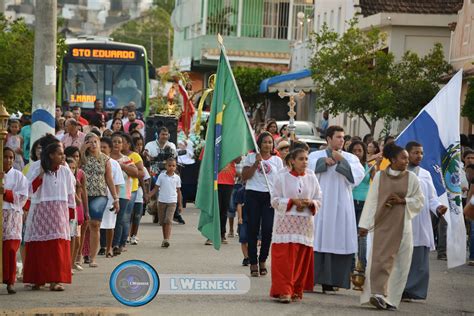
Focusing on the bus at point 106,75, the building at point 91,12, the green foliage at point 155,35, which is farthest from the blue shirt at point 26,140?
the building at point 91,12

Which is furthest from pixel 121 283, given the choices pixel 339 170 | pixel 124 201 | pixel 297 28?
pixel 297 28

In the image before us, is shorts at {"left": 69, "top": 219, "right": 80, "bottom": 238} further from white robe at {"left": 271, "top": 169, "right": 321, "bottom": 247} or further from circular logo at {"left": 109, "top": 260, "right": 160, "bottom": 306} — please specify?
circular logo at {"left": 109, "top": 260, "right": 160, "bottom": 306}

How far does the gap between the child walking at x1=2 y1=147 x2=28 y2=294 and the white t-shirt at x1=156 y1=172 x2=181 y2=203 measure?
6887 millimetres

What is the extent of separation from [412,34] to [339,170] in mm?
30571

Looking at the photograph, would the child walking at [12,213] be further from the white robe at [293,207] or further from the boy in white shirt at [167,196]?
the boy in white shirt at [167,196]

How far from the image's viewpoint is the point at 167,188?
21.9m

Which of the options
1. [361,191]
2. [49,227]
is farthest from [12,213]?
[361,191]

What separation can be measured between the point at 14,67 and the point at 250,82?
3700 centimetres

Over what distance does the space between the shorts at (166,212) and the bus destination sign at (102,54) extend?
62.2 feet

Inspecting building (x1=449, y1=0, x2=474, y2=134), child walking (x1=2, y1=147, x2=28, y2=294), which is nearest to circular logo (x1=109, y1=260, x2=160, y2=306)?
child walking (x1=2, y1=147, x2=28, y2=294)

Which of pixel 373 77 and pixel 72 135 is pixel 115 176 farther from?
pixel 373 77

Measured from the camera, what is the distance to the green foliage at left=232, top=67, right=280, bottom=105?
6500cm

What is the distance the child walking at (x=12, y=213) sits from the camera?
14758 mm

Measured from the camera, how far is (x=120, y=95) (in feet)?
132
